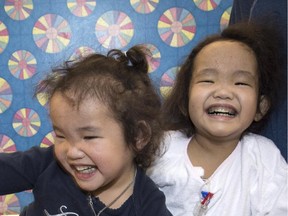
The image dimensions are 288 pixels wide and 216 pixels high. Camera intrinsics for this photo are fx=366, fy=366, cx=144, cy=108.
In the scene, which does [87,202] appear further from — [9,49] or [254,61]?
[9,49]

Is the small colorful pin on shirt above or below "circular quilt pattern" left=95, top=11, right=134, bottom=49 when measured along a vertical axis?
below

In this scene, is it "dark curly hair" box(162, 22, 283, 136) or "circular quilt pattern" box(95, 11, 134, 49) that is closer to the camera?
"dark curly hair" box(162, 22, 283, 136)

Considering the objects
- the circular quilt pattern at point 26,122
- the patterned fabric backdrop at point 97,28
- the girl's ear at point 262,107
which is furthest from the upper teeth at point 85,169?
the circular quilt pattern at point 26,122

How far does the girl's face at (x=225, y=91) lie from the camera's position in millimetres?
804

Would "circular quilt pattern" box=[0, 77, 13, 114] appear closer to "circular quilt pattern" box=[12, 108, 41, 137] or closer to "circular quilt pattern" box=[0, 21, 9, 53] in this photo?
"circular quilt pattern" box=[12, 108, 41, 137]

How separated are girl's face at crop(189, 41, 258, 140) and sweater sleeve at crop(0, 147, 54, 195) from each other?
355 millimetres

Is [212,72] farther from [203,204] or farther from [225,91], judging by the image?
[203,204]

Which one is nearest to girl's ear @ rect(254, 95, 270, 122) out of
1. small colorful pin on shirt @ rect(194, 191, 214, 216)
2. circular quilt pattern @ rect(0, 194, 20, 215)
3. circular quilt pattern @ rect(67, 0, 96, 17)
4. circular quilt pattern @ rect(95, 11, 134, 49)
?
small colorful pin on shirt @ rect(194, 191, 214, 216)

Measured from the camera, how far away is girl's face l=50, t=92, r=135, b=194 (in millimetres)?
681

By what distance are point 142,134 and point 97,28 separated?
1.16 m

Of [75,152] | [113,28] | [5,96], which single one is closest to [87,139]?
[75,152]

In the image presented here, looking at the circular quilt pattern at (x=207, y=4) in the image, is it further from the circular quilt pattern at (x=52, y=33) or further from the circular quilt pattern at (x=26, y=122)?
the circular quilt pattern at (x=26, y=122)

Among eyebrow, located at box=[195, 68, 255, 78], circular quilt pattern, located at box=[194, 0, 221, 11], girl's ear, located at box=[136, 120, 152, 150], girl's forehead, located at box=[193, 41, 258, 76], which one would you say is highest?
circular quilt pattern, located at box=[194, 0, 221, 11]

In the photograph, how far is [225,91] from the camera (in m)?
0.80
